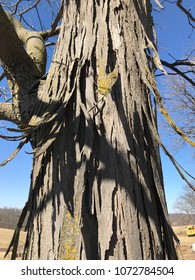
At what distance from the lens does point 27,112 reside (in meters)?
1.77

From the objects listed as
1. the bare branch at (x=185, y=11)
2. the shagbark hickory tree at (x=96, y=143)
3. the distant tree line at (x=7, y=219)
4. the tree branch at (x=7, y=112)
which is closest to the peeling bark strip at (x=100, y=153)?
the shagbark hickory tree at (x=96, y=143)

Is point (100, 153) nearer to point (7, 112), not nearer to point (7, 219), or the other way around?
point (7, 112)

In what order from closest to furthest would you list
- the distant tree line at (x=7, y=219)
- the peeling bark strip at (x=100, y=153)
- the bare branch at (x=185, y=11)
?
the peeling bark strip at (x=100, y=153), the bare branch at (x=185, y=11), the distant tree line at (x=7, y=219)

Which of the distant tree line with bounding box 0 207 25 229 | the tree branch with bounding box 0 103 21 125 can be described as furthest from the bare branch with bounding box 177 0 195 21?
the distant tree line with bounding box 0 207 25 229

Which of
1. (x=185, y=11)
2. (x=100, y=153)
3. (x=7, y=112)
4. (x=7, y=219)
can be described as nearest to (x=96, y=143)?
(x=100, y=153)

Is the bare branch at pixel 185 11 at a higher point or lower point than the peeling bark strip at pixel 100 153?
higher

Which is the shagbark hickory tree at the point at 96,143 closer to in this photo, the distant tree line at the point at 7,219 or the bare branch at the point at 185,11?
the bare branch at the point at 185,11

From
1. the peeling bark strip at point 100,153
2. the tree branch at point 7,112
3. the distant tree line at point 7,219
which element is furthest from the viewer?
the distant tree line at point 7,219

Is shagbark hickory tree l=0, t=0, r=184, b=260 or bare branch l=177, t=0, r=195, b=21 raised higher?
bare branch l=177, t=0, r=195, b=21

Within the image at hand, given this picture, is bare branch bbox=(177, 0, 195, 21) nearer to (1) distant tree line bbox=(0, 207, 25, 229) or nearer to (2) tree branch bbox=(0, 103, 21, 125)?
(2) tree branch bbox=(0, 103, 21, 125)

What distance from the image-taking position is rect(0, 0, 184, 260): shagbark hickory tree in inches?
48.3

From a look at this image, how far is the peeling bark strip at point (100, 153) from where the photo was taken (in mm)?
1221

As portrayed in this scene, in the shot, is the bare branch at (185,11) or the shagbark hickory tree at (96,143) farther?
the bare branch at (185,11)
